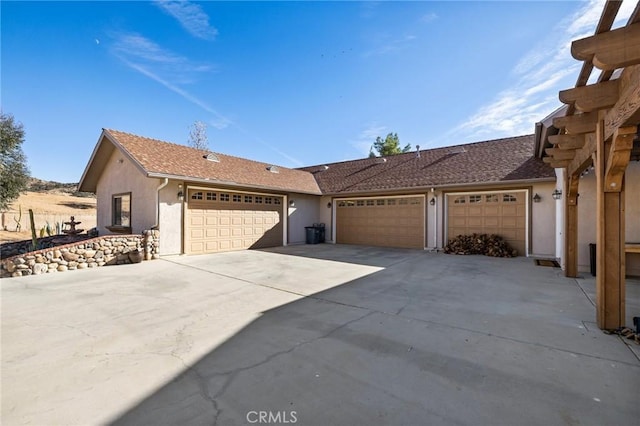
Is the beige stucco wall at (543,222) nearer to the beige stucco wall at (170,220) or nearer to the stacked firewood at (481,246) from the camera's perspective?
the stacked firewood at (481,246)

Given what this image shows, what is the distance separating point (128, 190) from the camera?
1059 cm

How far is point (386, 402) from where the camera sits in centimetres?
213

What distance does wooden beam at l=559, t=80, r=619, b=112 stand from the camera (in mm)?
3121

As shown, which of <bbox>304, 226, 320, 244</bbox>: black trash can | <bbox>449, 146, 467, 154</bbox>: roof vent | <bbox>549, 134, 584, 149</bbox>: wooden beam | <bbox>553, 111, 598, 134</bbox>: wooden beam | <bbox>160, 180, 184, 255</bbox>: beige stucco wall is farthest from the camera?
<bbox>304, 226, 320, 244</bbox>: black trash can

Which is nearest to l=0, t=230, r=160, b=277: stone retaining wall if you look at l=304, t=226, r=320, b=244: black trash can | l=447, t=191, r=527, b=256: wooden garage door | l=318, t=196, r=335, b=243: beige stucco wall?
l=304, t=226, r=320, b=244: black trash can

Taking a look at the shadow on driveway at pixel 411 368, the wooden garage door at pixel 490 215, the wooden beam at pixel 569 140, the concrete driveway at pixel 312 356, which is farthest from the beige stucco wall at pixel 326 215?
the wooden beam at pixel 569 140

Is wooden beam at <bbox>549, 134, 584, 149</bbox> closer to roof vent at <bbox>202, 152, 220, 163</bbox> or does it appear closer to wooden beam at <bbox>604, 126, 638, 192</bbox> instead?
wooden beam at <bbox>604, 126, 638, 192</bbox>

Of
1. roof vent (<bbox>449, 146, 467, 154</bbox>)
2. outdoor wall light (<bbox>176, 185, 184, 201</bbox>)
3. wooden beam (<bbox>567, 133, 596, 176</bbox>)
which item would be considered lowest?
outdoor wall light (<bbox>176, 185, 184, 201</bbox>)

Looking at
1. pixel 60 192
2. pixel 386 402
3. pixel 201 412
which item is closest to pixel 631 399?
pixel 386 402

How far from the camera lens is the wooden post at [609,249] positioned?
3.51 meters

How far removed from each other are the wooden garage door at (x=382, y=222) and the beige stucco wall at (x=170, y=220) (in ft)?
25.4

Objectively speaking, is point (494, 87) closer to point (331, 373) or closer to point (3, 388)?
point (331, 373)

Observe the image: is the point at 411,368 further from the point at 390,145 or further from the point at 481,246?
the point at 390,145

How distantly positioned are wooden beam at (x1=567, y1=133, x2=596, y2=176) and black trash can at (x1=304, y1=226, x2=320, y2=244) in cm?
1019
